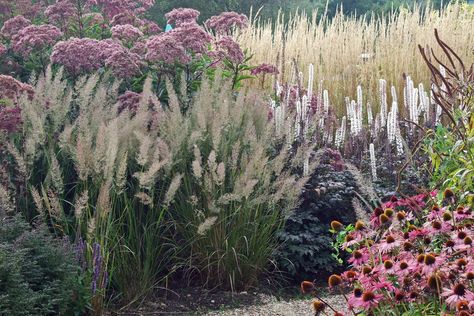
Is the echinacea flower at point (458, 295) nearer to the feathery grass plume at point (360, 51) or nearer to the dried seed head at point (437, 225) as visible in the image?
the dried seed head at point (437, 225)

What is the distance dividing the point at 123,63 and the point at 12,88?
2.99 ft

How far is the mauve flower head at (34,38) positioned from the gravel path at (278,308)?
9.27ft

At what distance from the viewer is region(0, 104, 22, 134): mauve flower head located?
4.85m

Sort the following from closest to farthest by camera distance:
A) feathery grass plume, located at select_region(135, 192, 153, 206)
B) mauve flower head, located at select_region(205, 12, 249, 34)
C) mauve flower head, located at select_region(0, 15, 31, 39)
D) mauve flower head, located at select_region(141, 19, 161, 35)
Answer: feathery grass plume, located at select_region(135, 192, 153, 206) → mauve flower head, located at select_region(0, 15, 31, 39) → mauve flower head, located at select_region(205, 12, 249, 34) → mauve flower head, located at select_region(141, 19, 161, 35)

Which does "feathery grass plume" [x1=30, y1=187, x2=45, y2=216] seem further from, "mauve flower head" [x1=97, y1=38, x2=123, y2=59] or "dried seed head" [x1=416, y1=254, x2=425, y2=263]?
"dried seed head" [x1=416, y1=254, x2=425, y2=263]

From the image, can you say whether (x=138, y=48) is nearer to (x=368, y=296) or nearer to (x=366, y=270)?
(x=366, y=270)

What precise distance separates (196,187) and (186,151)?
0.25m

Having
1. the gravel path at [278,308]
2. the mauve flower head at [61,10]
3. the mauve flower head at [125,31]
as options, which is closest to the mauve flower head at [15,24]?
the mauve flower head at [61,10]

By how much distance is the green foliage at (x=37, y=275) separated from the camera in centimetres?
363

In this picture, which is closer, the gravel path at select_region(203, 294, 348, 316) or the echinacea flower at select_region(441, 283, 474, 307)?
the echinacea flower at select_region(441, 283, 474, 307)

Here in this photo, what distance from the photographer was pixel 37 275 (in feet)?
12.8

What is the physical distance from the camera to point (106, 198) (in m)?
4.00

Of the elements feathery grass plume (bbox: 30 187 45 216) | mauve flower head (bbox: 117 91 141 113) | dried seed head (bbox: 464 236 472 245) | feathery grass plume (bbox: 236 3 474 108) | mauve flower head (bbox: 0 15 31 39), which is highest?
mauve flower head (bbox: 0 15 31 39)

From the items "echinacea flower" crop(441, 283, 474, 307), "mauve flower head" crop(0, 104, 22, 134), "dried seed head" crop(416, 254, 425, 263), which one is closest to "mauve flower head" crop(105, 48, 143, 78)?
"mauve flower head" crop(0, 104, 22, 134)
